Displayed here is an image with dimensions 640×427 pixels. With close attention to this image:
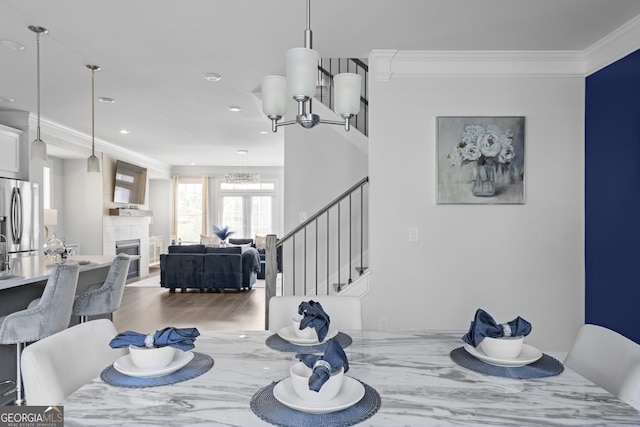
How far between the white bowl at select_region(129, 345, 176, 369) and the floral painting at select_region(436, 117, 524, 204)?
272 centimetres

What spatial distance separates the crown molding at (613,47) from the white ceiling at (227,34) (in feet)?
0.20

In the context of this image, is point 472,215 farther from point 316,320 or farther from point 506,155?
point 316,320

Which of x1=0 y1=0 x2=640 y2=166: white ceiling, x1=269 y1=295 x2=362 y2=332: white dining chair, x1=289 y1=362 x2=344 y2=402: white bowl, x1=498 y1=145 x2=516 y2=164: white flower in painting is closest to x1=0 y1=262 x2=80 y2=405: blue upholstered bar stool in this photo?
x1=269 y1=295 x2=362 y2=332: white dining chair

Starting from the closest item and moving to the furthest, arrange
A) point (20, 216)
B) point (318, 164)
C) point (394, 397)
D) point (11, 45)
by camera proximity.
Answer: point (394, 397) < point (11, 45) < point (318, 164) < point (20, 216)

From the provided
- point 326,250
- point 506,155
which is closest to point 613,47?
point 506,155

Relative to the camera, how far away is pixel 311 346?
1.65 metres

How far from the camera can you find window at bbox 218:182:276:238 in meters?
11.6

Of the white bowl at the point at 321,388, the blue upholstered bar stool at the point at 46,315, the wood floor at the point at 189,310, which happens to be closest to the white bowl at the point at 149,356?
the white bowl at the point at 321,388

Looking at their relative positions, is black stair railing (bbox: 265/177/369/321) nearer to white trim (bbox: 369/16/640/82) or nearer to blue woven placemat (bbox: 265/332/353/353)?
white trim (bbox: 369/16/640/82)

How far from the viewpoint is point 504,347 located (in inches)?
56.5

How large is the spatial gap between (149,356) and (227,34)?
2546 millimetres

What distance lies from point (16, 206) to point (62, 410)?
17.2 feet

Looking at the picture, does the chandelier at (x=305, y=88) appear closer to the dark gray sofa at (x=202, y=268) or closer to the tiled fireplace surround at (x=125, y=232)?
the dark gray sofa at (x=202, y=268)

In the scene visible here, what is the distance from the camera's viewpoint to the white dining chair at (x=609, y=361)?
1.27m
